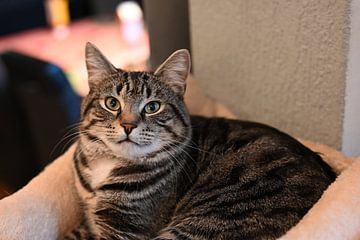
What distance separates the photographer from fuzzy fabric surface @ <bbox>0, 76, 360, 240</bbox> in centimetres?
99

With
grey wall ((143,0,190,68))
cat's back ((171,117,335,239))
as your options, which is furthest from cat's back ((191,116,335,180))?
grey wall ((143,0,190,68))

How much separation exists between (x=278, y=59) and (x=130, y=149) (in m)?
0.48

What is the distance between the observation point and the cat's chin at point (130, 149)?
1172 mm

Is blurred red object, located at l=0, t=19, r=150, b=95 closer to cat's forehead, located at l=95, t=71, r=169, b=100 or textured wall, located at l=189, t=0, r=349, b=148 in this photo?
textured wall, located at l=189, t=0, r=349, b=148

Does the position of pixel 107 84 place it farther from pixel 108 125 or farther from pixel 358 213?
pixel 358 213

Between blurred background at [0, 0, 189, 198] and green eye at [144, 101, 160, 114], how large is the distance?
262 mm

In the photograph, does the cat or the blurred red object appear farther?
the blurred red object

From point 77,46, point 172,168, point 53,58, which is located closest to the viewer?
point 172,168

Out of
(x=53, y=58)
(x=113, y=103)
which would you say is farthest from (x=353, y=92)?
(x=53, y=58)

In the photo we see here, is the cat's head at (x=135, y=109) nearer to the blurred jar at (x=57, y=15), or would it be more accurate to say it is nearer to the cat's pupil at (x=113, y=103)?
the cat's pupil at (x=113, y=103)

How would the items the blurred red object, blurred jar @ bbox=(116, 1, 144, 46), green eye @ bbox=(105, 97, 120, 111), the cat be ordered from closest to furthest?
the cat, green eye @ bbox=(105, 97, 120, 111), the blurred red object, blurred jar @ bbox=(116, 1, 144, 46)

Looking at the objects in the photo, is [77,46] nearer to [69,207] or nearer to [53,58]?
[53,58]

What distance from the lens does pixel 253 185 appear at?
1.12 m

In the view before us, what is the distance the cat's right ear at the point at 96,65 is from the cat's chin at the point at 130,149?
19 cm
